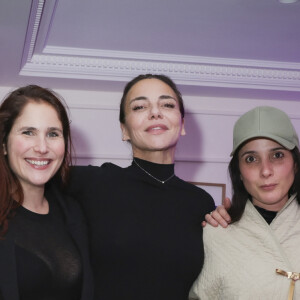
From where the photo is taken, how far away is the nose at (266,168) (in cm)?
188

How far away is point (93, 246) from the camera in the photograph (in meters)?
2.00

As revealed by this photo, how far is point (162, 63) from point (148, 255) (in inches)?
85.3

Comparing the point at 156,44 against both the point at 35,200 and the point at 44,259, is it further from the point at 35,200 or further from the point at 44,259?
the point at 44,259

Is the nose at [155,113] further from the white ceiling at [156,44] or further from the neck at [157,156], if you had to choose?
the white ceiling at [156,44]

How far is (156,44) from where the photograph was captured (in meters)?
3.59

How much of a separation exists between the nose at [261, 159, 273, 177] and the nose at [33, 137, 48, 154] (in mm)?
787

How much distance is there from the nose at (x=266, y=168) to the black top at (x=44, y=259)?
74 cm

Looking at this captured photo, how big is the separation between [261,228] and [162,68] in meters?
2.17

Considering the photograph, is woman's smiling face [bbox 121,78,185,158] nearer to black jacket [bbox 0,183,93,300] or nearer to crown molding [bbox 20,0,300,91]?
black jacket [bbox 0,183,93,300]

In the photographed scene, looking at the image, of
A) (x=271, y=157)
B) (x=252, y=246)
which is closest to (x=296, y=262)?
(x=252, y=246)

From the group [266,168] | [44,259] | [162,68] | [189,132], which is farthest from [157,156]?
[189,132]

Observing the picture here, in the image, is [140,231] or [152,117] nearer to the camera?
[140,231]

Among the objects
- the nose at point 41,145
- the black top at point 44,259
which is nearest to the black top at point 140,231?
the black top at point 44,259

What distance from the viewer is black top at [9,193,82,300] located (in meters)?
1.71
